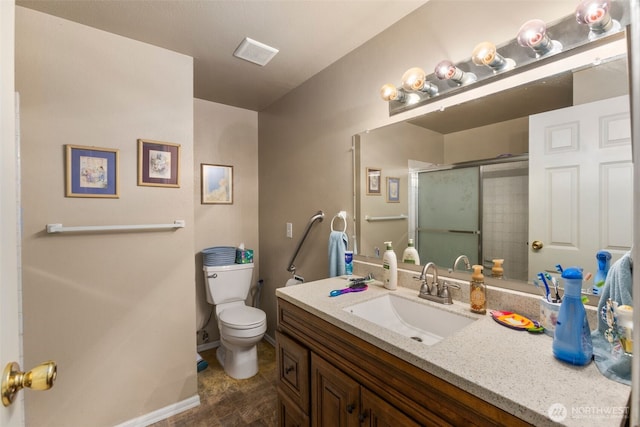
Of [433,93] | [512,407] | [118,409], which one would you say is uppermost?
[433,93]

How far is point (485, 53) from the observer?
3.54 ft

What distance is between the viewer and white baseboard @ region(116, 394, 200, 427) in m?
1.70

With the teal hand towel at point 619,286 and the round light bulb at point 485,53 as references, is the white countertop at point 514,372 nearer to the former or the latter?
the teal hand towel at point 619,286

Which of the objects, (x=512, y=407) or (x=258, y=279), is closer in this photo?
(x=512, y=407)

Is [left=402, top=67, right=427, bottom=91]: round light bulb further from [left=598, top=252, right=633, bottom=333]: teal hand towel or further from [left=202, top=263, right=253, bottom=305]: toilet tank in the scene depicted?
[left=202, top=263, right=253, bottom=305]: toilet tank

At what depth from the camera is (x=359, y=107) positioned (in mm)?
1755

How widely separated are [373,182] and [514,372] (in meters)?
1.19

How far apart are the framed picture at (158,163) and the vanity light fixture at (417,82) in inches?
59.2

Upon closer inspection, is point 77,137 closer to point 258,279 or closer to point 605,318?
point 258,279

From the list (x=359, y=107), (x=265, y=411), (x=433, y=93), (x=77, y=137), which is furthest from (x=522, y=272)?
→ (x=77, y=137)

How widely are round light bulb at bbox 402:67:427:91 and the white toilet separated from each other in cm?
185

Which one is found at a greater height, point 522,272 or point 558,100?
point 558,100

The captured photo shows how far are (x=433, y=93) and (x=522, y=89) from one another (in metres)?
0.37

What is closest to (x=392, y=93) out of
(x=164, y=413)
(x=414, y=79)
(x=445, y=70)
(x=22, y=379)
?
(x=414, y=79)
